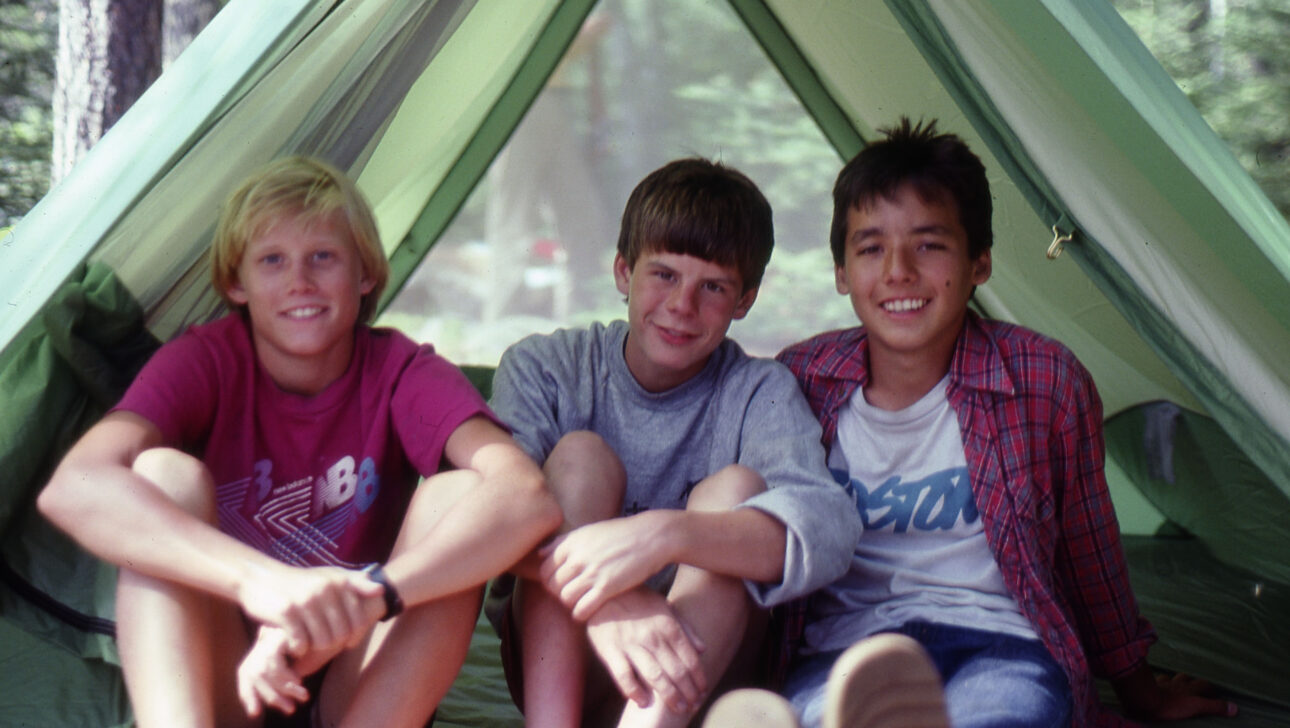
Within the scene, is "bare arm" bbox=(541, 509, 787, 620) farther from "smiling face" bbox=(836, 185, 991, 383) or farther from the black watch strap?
"smiling face" bbox=(836, 185, 991, 383)

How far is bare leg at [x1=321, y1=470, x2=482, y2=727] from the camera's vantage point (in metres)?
1.45

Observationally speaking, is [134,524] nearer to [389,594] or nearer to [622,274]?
[389,594]

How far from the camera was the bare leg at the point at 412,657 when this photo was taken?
1448 mm

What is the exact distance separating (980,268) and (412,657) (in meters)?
1.08

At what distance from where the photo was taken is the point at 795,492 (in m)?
1.62

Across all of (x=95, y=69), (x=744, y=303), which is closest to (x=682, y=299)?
(x=744, y=303)

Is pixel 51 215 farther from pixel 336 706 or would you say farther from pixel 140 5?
pixel 140 5

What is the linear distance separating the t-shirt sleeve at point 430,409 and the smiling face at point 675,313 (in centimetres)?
31

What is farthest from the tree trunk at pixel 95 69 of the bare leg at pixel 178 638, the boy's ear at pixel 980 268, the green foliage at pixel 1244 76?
the green foliage at pixel 1244 76

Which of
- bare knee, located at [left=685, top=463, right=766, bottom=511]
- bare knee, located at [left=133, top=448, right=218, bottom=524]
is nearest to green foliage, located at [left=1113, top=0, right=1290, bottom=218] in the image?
A: bare knee, located at [left=685, top=463, right=766, bottom=511]

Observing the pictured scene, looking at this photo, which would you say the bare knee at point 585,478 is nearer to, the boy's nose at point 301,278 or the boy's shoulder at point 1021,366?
the boy's nose at point 301,278

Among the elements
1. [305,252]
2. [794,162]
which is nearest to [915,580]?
[305,252]

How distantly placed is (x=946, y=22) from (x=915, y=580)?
32.6 inches

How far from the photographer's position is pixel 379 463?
1692mm
